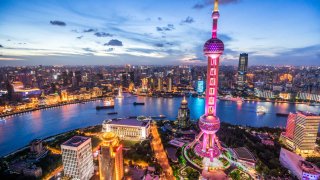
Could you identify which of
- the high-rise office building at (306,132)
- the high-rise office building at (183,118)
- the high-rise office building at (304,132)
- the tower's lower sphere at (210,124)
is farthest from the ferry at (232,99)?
the tower's lower sphere at (210,124)

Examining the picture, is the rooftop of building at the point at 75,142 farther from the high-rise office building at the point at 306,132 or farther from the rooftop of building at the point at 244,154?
the high-rise office building at the point at 306,132

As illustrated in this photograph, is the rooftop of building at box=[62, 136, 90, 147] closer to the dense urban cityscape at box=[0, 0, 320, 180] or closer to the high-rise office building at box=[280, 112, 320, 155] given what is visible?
the dense urban cityscape at box=[0, 0, 320, 180]

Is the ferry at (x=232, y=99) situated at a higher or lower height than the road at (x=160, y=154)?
higher

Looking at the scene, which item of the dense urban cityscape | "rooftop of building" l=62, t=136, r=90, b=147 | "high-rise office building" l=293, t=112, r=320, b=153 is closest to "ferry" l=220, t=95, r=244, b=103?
the dense urban cityscape

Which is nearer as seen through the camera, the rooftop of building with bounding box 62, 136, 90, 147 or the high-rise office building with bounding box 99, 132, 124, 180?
the high-rise office building with bounding box 99, 132, 124, 180

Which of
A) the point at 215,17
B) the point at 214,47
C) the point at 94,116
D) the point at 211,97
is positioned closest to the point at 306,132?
the point at 211,97

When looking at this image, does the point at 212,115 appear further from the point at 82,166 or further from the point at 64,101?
the point at 64,101
